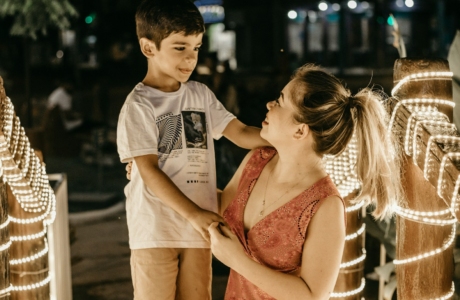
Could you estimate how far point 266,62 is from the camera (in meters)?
29.4

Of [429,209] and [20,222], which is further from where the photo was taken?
[20,222]

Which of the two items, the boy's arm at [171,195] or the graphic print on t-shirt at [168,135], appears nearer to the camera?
the boy's arm at [171,195]

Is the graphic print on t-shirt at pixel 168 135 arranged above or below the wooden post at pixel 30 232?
above

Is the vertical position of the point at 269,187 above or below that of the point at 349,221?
above

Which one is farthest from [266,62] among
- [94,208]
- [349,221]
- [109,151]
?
[349,221]

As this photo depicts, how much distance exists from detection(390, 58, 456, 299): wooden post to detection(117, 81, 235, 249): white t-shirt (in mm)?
835

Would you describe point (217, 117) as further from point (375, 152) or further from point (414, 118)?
point (414, 118)

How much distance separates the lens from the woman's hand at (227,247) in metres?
2.28

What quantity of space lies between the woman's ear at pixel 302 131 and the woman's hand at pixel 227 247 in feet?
1.44

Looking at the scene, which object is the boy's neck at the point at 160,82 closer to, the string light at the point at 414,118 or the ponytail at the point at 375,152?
the ponytail at the point at 375,152

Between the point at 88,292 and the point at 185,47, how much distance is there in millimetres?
3865

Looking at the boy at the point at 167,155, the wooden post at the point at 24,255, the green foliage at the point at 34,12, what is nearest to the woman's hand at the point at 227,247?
the boy at the point at 167,155

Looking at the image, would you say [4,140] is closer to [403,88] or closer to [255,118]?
[403,88]

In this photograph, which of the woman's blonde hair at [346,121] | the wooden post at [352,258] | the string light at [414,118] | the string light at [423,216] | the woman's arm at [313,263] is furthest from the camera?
the wooden post at [352,258]
